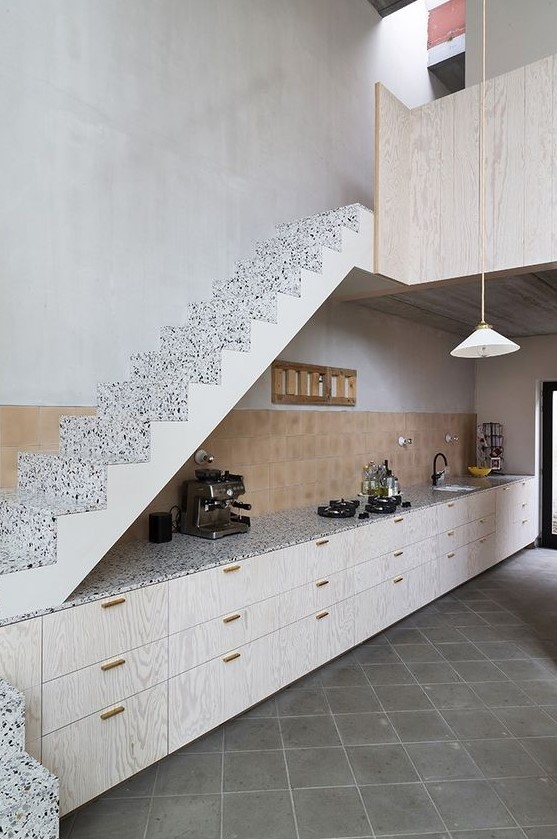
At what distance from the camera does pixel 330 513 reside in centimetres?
398

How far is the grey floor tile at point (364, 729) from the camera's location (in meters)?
2.79

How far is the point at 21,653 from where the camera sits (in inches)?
76.3

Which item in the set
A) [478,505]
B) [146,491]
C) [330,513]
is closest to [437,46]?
[478,505]

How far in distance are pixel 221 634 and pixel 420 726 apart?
46.3 inches

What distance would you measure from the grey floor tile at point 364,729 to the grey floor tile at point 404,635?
41.4 inches

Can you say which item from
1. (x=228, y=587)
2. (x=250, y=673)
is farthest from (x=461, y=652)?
(x=228, y=587)

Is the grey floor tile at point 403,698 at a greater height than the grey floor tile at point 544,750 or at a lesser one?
greater

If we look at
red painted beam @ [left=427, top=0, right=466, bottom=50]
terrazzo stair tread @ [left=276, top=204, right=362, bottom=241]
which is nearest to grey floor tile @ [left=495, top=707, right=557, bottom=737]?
terrazzo stair tread @ [left=276, top=204, right=362, bottom=241]

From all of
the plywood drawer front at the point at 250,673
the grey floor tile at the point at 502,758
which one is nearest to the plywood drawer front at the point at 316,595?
the plywood drawer front at the point at 250,673

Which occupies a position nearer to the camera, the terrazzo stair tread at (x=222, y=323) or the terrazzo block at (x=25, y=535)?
the terrazzo block at (x=25, y=535)

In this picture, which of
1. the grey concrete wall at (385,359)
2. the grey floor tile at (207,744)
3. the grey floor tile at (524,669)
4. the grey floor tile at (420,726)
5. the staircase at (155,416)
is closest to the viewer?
the staircase at (155,416)

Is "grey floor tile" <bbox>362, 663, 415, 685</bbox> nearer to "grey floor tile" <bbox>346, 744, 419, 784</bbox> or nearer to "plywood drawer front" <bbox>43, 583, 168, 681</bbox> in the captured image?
"grey floor tile" <bbox>346, 744, 419, 784</bbox>

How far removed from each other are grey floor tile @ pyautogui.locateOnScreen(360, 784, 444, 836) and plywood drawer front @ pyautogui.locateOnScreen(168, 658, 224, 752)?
77cm

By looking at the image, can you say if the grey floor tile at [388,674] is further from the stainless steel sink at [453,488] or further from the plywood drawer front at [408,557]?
the stainless steel sink at [453,488]
